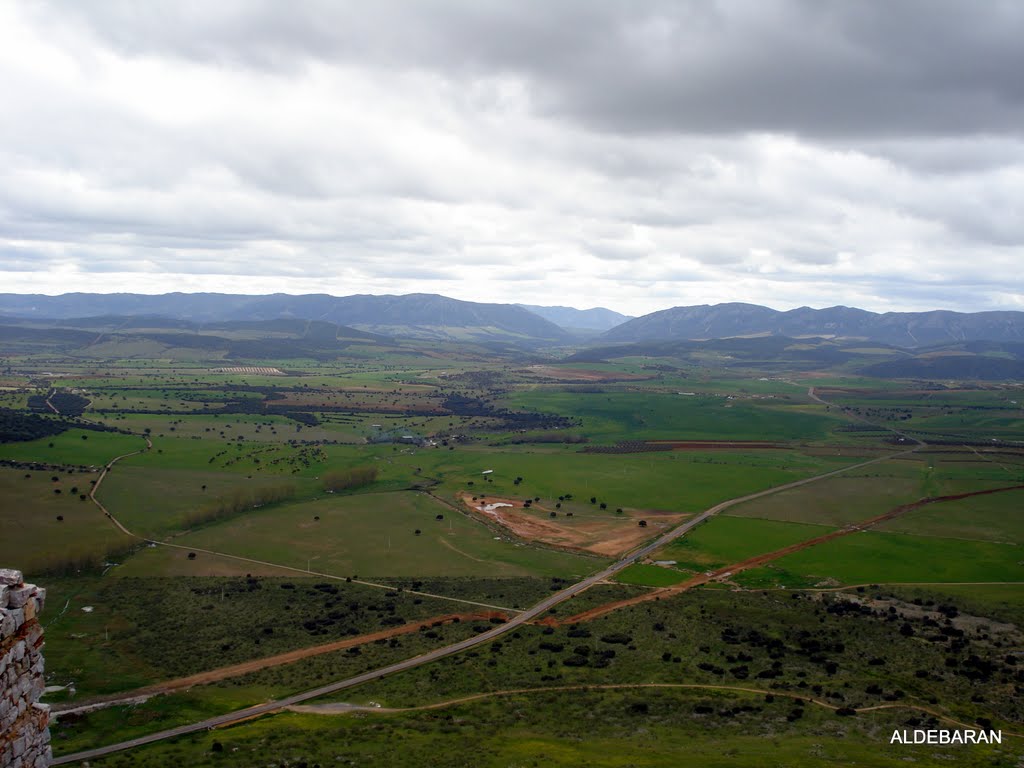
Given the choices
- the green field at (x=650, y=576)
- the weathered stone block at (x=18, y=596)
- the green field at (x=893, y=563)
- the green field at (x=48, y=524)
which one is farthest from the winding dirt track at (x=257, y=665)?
the weathered stone block at (x=18, y=596)

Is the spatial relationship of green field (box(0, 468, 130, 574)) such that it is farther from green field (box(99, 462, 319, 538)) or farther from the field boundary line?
the field boundary line

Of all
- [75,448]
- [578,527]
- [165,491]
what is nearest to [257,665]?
[578,527]

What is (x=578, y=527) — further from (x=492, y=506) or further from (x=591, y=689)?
(x=591, y=689)

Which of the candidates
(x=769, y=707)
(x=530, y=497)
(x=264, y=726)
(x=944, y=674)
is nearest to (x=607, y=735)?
(x=769, y=707)

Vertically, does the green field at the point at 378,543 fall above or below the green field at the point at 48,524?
below

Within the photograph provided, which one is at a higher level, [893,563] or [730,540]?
[893,563]

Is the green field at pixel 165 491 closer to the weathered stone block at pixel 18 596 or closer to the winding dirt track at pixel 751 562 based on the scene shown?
the winding dirt track at pixel 751 562

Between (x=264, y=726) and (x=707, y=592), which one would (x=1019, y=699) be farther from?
(x=264, y=726)
